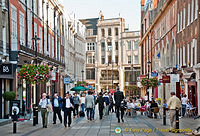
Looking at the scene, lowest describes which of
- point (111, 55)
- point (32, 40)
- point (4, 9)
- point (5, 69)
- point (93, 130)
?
point (93, 130)

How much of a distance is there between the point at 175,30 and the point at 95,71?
155ft

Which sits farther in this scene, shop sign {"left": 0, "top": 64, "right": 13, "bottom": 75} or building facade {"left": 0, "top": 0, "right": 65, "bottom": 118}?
building facade {"left": 0, "top": 0, "right": 65, "bottom": 118}

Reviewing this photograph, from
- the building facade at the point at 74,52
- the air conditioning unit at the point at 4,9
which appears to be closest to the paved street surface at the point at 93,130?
the air conditioning unit at the point at 4,9

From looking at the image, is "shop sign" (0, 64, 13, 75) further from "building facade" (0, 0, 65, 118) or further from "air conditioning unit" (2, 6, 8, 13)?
"air conditioning unit" (2, 6, 8, 13)

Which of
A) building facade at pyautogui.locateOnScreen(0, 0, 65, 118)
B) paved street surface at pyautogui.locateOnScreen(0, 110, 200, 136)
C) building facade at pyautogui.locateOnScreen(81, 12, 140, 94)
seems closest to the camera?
paved street surface at pyautogui.locateOnScreen(0, 110, 200, 136)

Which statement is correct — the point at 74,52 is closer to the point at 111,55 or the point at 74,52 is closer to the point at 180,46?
the point at 111,55

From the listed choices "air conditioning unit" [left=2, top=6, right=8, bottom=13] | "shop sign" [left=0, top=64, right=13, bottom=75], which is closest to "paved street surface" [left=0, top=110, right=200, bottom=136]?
"shop sign" [left=0, top=64, right=13, bottom=75]

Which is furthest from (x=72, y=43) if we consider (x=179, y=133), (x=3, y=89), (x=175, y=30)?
(x=179, y=133)

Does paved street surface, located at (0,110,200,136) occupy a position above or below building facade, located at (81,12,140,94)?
below

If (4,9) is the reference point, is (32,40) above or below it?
below

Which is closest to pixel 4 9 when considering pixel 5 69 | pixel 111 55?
pixel 5 69

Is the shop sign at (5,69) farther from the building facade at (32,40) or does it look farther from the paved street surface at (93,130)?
the paved street surface at (93,130)

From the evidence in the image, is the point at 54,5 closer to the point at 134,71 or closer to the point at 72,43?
the point at 72,43

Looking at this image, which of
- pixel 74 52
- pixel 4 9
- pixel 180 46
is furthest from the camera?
pixel 74 52
